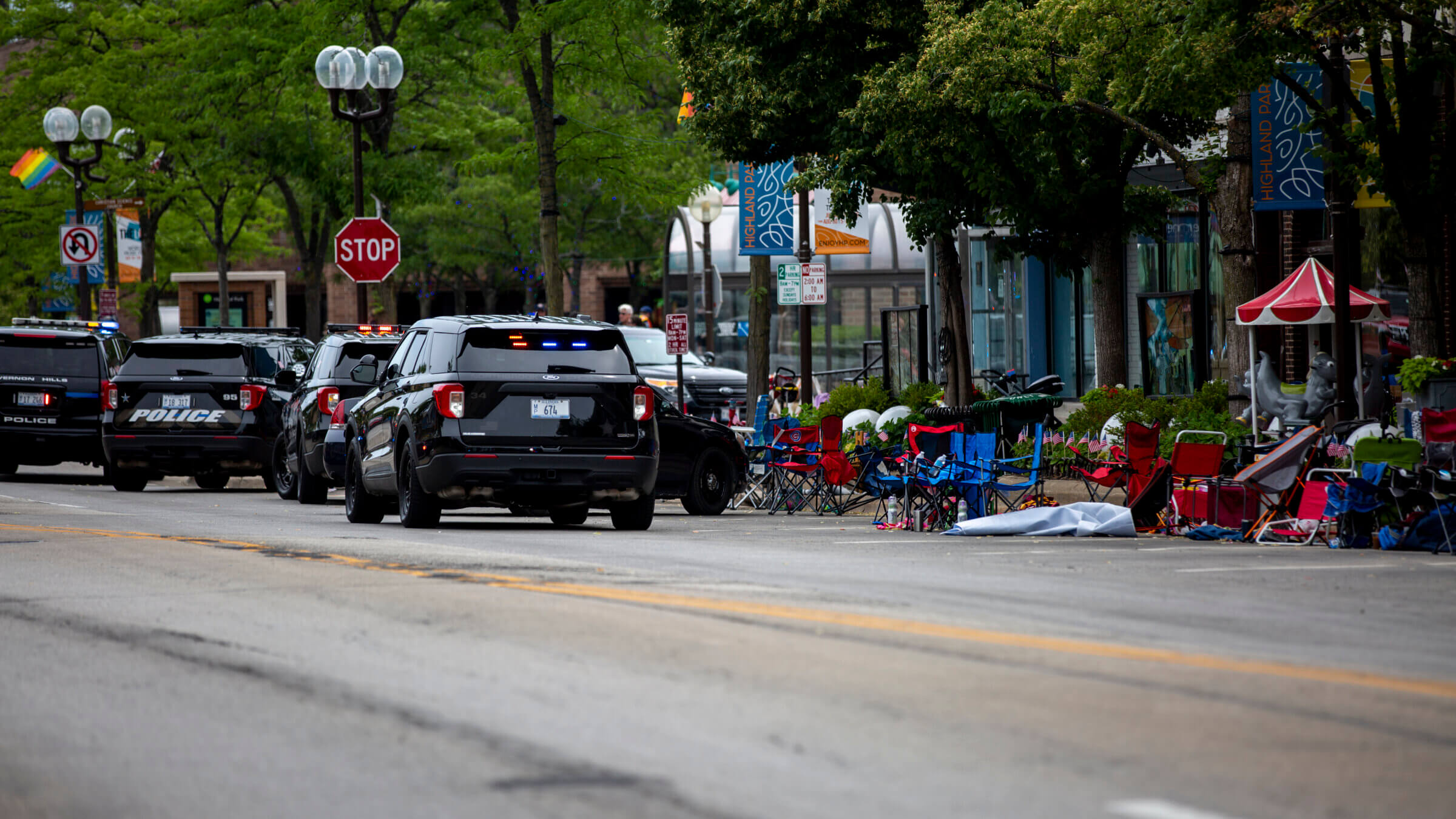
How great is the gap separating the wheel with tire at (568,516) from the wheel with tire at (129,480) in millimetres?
8228

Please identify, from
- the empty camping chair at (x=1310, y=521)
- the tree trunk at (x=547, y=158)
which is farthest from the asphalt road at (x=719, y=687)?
the tree trunk at (x=547, y=158)

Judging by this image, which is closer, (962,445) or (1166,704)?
(1166,704)

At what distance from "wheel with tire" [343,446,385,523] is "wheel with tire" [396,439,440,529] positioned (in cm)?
117

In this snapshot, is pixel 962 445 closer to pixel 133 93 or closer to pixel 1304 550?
pixel 1304 550

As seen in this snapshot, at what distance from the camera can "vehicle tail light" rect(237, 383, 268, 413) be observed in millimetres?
23844

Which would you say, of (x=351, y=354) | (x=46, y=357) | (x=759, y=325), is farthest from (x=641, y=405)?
(x=759, y=325)

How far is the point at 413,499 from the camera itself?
1622 centimetres

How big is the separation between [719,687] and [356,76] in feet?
69.4

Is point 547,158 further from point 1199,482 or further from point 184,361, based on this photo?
point 1199,482

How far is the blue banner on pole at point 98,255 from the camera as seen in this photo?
39438 mm

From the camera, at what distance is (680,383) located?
1099 inches

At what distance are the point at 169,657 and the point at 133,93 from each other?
34985 mm

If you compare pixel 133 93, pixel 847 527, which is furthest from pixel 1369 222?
pixel 133 93

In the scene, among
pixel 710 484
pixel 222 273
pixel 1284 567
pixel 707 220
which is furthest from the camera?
pixel 222 273
